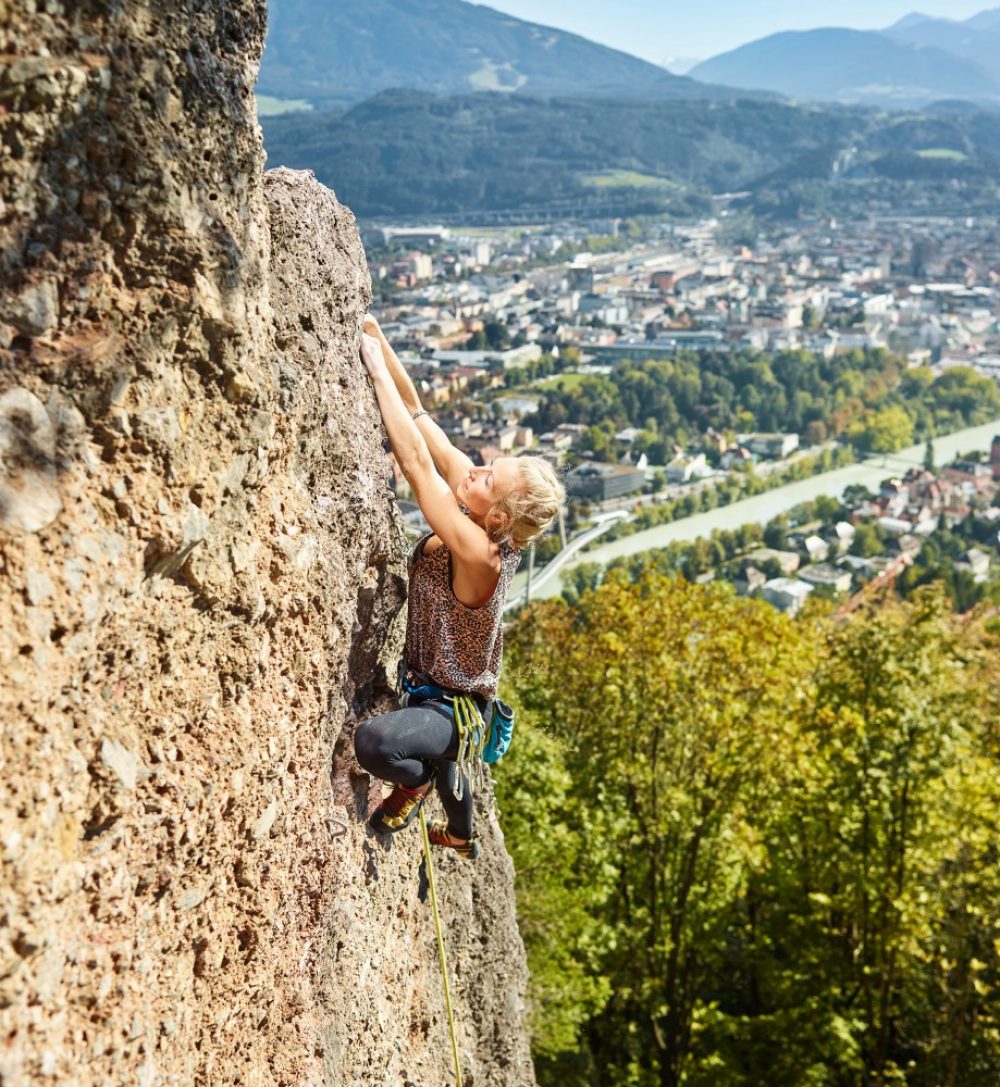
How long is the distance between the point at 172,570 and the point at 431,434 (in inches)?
73.9

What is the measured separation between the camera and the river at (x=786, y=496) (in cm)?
7756

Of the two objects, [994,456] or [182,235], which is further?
[994,456]

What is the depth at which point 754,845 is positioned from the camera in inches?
626

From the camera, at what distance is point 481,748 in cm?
517

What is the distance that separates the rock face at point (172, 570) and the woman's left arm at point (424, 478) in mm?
142

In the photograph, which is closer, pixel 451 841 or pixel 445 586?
pixel 445 586

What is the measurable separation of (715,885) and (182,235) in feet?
45.6

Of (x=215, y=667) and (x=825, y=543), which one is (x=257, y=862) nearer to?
(x=215, y=667)

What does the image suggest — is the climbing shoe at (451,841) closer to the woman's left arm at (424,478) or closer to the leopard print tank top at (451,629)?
the leopard print tank top at (451,629)

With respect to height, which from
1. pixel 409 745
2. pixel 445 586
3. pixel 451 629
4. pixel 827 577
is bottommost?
pixel 827 577

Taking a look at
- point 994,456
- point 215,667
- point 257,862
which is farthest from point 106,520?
point 994,456

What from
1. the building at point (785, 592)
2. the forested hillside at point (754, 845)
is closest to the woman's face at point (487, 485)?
the forested hillside at point (754, 845)

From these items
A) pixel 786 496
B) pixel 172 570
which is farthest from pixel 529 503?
pixel 786 496

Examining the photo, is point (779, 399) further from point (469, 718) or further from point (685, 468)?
point (469, 718)
